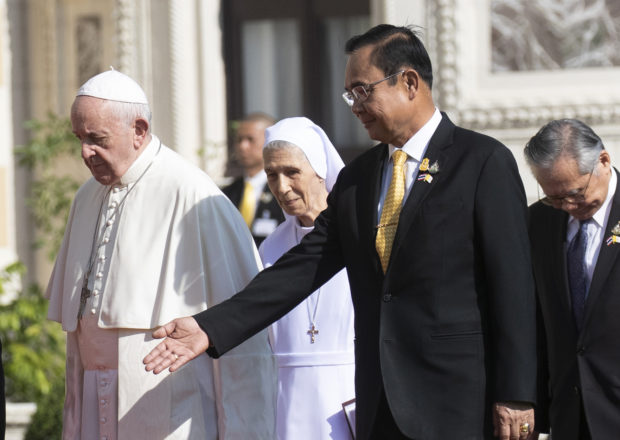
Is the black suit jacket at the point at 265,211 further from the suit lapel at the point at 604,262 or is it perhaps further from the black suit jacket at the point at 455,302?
the black suit jacket at the point at 455,302

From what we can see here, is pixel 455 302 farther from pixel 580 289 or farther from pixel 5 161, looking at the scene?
pixel 5 161

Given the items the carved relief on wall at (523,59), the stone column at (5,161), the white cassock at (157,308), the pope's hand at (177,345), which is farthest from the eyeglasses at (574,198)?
the stone column at (5,161)

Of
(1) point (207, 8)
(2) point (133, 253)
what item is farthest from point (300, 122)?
(1) point (207, 8)

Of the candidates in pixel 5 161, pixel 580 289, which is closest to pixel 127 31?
pixel 5 161

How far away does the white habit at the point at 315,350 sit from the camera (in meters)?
4.91

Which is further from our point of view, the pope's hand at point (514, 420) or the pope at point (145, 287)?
the pope at point (145, 287)

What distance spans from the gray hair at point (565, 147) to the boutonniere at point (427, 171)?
643 millimetres

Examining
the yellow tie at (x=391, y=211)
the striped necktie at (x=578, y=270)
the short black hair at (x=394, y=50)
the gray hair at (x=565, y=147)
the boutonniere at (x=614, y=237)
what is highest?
the short black hair at (x=394, y=50)

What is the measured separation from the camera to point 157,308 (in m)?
4.40

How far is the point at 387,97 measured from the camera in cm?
387

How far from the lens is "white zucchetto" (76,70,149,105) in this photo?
174 inches

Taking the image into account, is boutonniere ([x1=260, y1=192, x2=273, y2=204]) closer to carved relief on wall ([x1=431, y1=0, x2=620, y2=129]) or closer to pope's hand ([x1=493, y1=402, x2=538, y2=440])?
carved relief on wall ([x1=431, y1=0, x2=620, y2=129])

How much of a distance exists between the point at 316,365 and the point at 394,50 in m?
1.55

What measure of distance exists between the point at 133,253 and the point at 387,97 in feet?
3.86
